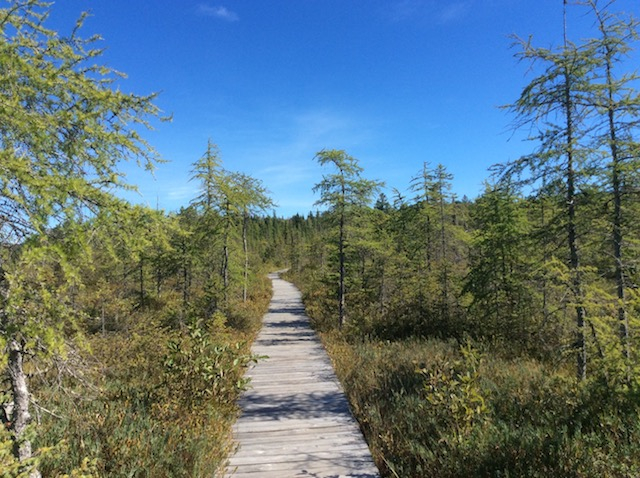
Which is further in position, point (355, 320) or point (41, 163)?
point (355, 320)

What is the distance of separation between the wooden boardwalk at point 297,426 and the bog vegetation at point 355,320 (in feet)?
0.97

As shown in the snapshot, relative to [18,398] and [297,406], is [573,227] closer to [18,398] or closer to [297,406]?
[297,406]

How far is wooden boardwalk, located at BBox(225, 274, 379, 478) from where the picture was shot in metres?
4.24

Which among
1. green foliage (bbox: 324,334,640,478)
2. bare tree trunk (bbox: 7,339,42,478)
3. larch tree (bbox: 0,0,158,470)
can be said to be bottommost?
green foliage (bbox: 324,334,640,478)

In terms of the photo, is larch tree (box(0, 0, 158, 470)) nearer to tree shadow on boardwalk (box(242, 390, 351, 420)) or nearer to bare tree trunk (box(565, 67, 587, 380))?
tree shadow on boardwalk (box(242, 390, 351, 420))

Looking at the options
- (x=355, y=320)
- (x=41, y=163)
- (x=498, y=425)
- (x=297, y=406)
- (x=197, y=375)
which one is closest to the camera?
(x=41, y=163)

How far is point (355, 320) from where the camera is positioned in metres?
12.0

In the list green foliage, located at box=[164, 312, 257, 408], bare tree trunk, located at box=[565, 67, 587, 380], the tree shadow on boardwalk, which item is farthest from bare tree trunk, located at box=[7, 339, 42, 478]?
bare tree trunk, located at box=[565, 67, 587, 380]

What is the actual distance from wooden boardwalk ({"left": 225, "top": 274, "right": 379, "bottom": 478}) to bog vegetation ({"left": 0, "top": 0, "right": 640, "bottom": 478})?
11.6 inches

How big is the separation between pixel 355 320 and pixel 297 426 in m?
6.86

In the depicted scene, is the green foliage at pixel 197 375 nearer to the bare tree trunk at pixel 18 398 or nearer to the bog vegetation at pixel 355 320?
the bog vegetation at pixel 355 320

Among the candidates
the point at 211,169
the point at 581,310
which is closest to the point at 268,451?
the point at 581,310

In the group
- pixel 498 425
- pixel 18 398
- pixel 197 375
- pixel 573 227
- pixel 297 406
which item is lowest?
pixel 297 406

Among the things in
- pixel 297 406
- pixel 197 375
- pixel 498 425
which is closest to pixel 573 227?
pixel 498 425
